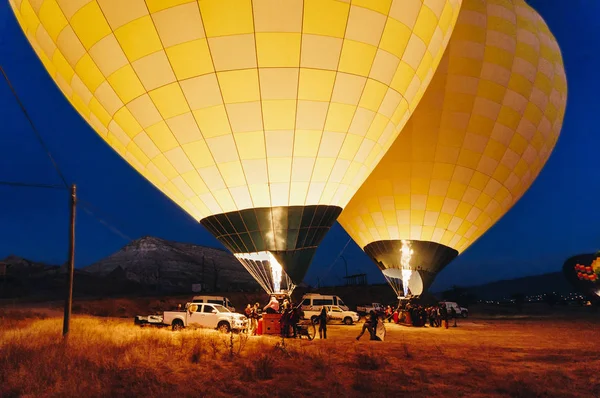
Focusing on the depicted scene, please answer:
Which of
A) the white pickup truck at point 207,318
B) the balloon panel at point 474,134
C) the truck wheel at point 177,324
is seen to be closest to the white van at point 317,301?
the balloon panel at point 474,134

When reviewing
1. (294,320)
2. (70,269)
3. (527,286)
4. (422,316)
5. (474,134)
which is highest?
(474,134)

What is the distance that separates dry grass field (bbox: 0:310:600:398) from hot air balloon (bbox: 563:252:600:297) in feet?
121

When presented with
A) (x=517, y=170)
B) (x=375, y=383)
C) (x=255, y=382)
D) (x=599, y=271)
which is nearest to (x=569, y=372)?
(x=375, y=383)

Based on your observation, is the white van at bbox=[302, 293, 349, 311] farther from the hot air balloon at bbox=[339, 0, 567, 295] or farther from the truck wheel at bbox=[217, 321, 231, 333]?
the truck wheel at bbox=[217, 321, 231, 333]

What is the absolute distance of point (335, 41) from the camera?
29.1ft

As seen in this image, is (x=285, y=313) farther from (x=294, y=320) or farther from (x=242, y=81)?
(x=242, y=81)

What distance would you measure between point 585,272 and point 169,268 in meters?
66.3

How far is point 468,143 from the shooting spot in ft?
56.9

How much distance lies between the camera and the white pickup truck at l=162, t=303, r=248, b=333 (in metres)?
16.2

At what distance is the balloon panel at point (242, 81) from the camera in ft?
27.7

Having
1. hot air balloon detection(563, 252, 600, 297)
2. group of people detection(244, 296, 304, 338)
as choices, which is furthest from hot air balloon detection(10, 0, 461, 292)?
hot air balloon detection(563, 252, 600, 297)

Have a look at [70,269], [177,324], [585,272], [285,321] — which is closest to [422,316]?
[285,321]

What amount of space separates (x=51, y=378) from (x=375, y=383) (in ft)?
15.5

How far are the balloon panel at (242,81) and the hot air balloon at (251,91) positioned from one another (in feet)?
0.08
